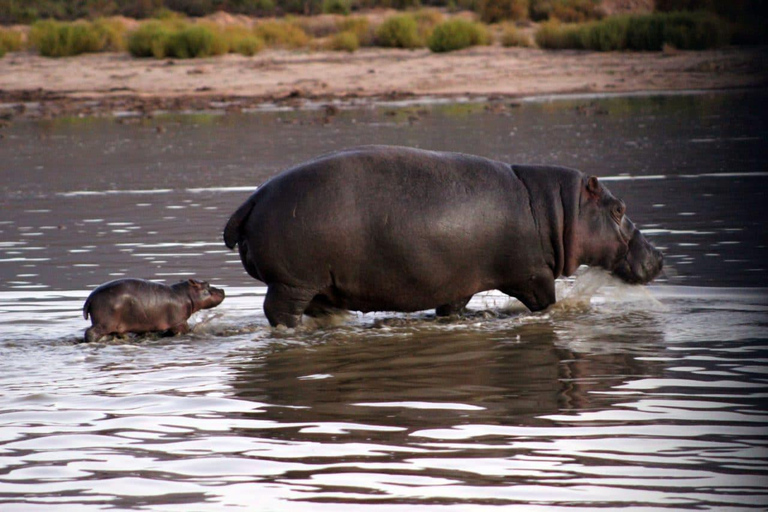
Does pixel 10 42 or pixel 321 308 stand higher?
pixel 10 42

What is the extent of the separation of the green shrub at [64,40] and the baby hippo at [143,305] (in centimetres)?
2580

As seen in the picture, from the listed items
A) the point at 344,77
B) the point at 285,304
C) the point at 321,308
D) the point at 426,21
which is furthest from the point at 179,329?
the point at 426,21

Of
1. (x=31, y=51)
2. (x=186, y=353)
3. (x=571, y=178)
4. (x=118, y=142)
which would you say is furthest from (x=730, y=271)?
(x=31, y=51)

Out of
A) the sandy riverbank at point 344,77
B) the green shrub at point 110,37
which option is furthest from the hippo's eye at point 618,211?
the green shrub at point 110,37

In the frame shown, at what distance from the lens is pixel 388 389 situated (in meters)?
6.35

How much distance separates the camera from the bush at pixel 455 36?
31.9 m

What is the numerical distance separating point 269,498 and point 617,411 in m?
1.79

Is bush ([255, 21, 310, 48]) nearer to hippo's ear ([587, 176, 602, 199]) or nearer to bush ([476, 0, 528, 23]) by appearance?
bush ([476, 0, 528, 23])

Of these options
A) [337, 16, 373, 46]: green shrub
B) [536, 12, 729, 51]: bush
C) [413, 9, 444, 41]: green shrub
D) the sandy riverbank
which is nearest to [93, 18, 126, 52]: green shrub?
the sandy riverbank

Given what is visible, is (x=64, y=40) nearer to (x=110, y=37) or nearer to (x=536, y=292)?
(x=110, y=37)

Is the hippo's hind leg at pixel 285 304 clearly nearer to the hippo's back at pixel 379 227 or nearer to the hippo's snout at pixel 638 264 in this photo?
the hippo's back at pixel 379 227

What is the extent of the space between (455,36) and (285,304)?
25.3 metres

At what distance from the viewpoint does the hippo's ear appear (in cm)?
813

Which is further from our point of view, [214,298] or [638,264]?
[638,264]
